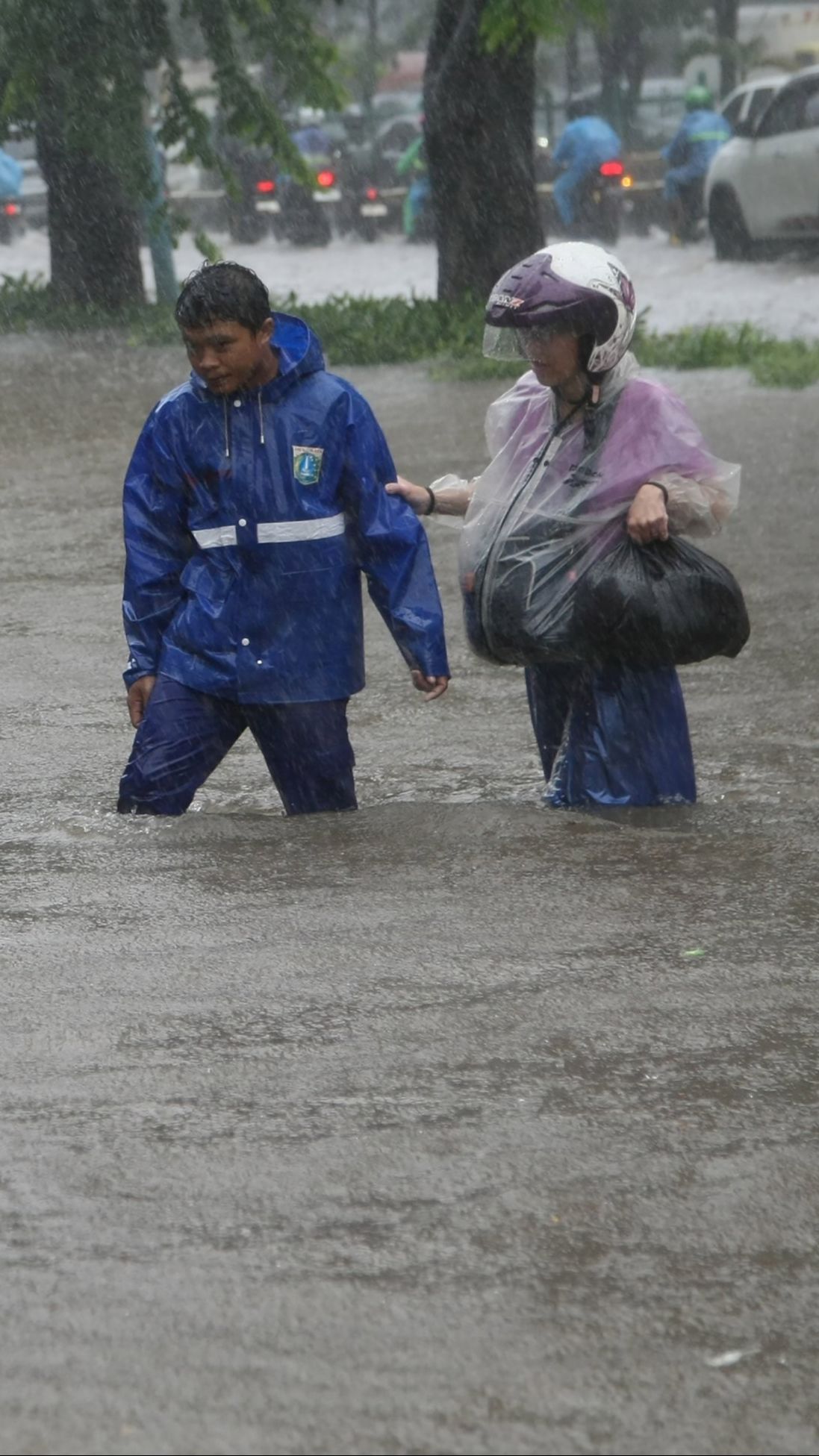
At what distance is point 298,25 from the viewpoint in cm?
1722

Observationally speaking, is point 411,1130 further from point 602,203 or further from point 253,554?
point 602,203

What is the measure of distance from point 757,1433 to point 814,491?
842 cm

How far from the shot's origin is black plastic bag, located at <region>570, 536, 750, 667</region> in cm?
482

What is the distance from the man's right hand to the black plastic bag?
1.05 meters

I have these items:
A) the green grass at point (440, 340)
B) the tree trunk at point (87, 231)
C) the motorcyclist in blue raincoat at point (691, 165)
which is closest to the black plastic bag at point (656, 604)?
the green grass at point (440, 340)

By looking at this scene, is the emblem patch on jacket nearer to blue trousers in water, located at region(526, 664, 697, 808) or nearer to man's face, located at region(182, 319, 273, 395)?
man's face, located at region(182, 319, 273, 395)

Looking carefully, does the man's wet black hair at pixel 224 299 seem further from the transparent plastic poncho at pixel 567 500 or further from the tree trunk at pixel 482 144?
the tree trunk at pixel 482 144

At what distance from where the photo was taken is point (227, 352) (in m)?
4.87

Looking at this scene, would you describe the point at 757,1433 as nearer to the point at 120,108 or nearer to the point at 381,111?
the point at 120,108

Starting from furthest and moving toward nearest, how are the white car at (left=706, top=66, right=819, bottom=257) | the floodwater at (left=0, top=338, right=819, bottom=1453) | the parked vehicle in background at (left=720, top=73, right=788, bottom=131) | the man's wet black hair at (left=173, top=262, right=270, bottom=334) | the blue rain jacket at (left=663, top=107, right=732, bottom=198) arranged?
the blue rain jacket at (left=663, top=107, right=732, bottom=198) → the parked vehicle in background at (left=720, top=73, right=788, bottom=131) → the white car at (left=706, top=66, right=819, bottom=257) → the man's wet black hair at (left=173, top=262, right=270, bottom=334) → the floodwater at (left=0, top=338, right=819, bottom=1453)

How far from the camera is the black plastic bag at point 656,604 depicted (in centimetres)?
482

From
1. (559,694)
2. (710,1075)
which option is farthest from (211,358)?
(710,1075)

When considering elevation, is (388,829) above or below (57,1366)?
below

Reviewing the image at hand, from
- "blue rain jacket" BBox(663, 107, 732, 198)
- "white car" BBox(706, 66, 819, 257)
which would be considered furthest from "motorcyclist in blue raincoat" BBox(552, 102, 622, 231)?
"white car" BBox(706, 66, 819, 257)
